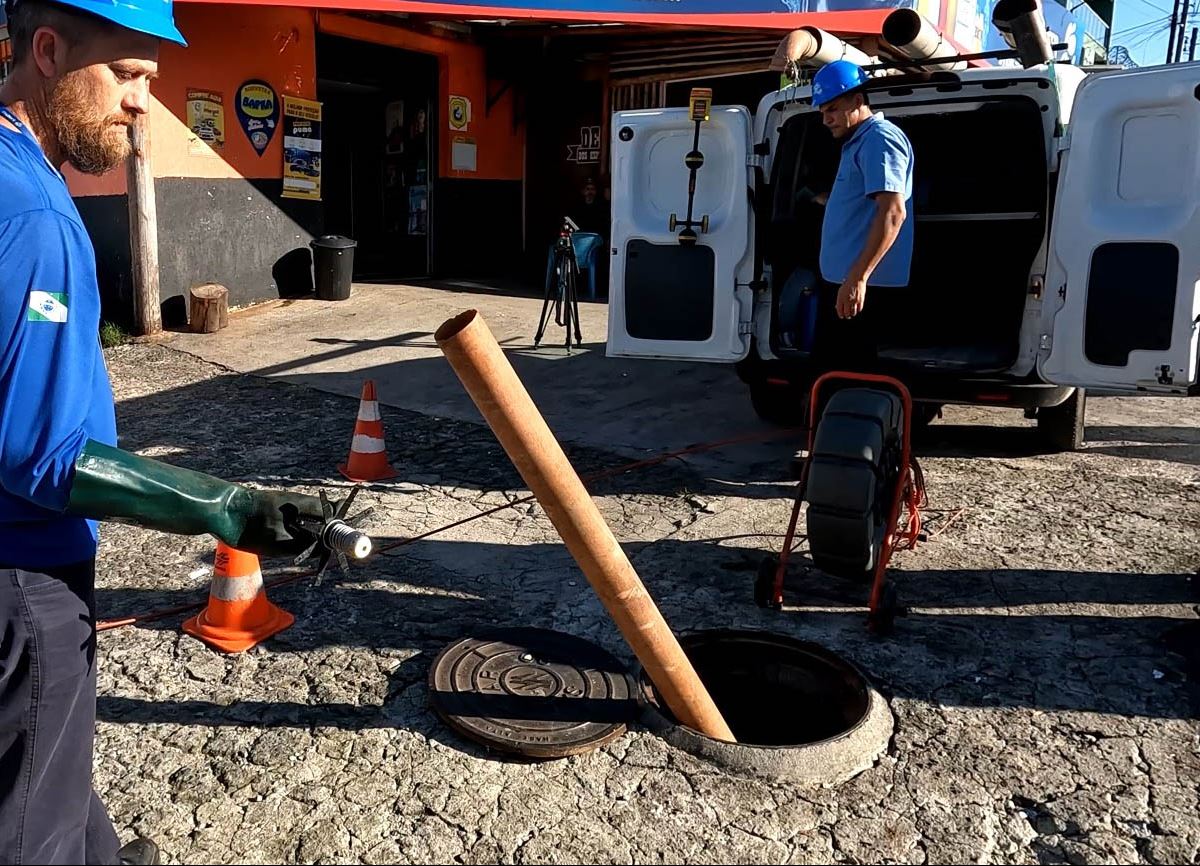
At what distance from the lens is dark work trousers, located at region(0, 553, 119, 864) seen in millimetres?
1805

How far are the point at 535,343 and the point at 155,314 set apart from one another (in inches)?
156

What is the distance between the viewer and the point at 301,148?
11344mm

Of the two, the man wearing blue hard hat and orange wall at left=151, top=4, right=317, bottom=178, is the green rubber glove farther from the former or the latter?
orange wall at left=151, top=4, right=317, bottom=178

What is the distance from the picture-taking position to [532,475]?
2414 mm

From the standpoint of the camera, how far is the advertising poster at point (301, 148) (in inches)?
438

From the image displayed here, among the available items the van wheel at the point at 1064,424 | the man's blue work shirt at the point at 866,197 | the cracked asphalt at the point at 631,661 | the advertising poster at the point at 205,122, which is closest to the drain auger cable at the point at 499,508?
the cracked asphalt at the point at 631,661

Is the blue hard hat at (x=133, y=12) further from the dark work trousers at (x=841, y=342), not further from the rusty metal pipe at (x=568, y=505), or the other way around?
the dark work trousers at (x=841, y=342)

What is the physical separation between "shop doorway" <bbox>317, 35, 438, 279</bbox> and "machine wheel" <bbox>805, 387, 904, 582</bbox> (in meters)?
10.2

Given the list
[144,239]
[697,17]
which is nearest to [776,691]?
[144,239]

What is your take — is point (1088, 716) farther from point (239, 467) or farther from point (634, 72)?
point (634, 72)

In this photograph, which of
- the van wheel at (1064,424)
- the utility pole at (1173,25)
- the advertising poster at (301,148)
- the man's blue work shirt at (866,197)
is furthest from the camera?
the utility pole at (1173,25)

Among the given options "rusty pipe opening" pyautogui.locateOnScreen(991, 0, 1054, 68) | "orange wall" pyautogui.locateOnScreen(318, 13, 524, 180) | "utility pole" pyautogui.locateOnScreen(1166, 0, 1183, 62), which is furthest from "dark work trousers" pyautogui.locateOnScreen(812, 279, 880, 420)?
"utility pole" pyautogui.locateOnScreen(1166, 0, 1183, 62)

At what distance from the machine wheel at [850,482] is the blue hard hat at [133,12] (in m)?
2.72

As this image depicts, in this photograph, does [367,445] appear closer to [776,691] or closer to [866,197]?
[776,691]
